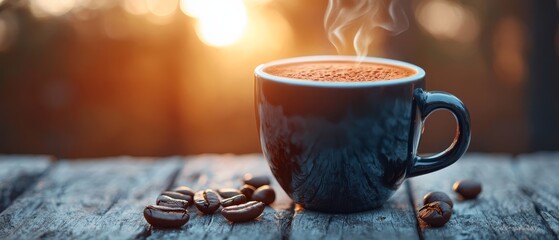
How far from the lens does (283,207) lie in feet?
4.62

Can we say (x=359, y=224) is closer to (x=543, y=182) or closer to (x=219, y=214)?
(x=219, y=214)

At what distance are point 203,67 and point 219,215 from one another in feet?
12.5

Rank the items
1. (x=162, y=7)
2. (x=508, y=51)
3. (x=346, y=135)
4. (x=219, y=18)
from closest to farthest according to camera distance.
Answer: (x=346, y=135) → (x=219, y=18) → (x=508, y=51) → (x=162, y=7)

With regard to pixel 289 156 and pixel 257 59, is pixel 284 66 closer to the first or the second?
pixel 289 156

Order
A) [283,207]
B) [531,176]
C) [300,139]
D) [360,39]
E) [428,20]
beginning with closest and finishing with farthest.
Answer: [300,139], [283,207], [360,39], [531,176], [428,20]

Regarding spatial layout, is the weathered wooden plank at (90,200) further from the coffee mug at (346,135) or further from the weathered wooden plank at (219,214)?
the coffee mug at (346,135)

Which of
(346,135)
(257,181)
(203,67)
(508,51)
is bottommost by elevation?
(203,67)

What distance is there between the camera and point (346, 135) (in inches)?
47.5

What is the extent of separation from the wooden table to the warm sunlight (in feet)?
7.78

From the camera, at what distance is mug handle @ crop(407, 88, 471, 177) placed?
50.6 inches

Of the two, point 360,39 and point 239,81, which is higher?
point 360,39

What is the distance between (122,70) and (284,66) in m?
3.87

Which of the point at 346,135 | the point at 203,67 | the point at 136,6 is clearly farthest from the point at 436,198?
the point at 203,67

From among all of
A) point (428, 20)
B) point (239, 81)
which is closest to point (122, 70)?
point (239, 81)
